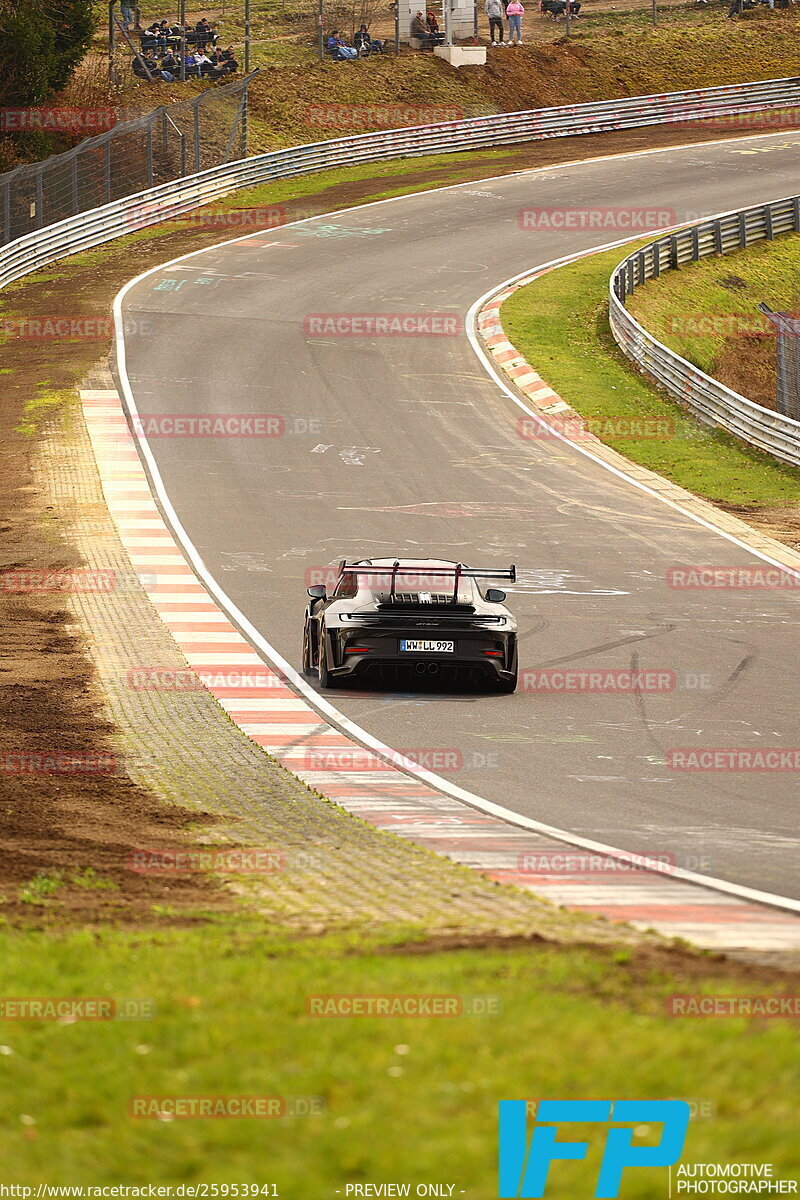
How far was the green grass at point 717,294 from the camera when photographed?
42219 millimetres

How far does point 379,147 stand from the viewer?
191 ft

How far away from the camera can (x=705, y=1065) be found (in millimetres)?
5488

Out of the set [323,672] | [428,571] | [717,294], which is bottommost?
[323,672]

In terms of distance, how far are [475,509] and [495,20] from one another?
4716 cm

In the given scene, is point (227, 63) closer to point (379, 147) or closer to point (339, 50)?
point (339, 50)

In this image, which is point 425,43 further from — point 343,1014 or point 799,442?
point 343,1014

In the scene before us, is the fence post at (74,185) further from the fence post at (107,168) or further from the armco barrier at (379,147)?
the fence post at (107,168)

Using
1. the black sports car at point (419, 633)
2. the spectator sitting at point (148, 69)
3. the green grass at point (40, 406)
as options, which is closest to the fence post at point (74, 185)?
the green grass at point (40, 406)

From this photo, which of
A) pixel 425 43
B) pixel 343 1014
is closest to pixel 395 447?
pixel 343 1014

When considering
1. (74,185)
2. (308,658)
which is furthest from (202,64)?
(308,658)

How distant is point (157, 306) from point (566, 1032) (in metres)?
37.1

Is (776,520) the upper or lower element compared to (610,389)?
lower

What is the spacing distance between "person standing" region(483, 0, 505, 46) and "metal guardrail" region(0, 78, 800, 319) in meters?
6.64

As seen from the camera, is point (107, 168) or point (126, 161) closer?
point (107, 168)
